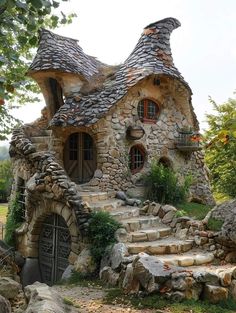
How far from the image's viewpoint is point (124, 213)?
10.5 m

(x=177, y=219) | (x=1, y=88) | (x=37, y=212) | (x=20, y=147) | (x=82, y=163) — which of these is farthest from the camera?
(x=82, y=163)

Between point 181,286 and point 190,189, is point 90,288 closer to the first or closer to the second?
point 181,286

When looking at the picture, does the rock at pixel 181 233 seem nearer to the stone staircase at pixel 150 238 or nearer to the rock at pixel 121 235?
the stone staircase at pixel 150 238

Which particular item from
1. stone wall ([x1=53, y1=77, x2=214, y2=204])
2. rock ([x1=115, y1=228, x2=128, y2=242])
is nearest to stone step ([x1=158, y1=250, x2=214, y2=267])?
Result: rock ([x1=115, y1=228, x2=128, y2=242])

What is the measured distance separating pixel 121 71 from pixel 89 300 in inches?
362

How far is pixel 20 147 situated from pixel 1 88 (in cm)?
881

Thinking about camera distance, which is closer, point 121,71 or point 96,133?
point 96,133

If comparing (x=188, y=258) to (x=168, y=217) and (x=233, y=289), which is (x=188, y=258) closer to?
(x=233, y=289)

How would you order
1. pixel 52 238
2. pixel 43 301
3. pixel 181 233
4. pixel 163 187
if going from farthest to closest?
pixel 163 187, pixel 52 238, pixel 181 233, pixel 43 301

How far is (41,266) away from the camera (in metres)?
12.0

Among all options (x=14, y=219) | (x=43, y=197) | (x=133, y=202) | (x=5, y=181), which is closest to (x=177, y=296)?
(x=133, y=202)

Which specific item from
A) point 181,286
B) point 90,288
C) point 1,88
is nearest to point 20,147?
point 90,288

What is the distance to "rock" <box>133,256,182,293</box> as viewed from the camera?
6688 millimetres

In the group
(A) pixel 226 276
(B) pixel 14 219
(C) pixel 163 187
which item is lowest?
(A) pixel 226 276
